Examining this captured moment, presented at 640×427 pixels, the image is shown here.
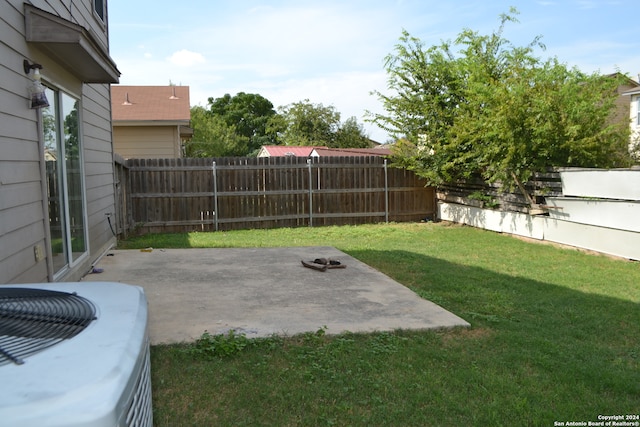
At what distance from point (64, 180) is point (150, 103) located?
11.9 meters

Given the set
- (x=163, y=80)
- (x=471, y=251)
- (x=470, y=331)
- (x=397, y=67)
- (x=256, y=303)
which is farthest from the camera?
(x=163, y=80)

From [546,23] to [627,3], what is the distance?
1.47m

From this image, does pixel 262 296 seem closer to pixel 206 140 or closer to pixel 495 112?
pixel 495 112

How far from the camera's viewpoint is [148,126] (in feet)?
51.1

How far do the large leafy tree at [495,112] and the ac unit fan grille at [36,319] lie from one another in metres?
8.36

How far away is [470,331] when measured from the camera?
4.06 metres

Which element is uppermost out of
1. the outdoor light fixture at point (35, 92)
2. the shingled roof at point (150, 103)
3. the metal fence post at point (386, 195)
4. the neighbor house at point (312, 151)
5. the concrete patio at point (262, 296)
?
the shingled roof at point (150, 103)

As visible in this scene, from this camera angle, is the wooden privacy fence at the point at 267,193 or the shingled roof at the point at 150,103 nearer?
the wooden privacy fence at the point at 267,193

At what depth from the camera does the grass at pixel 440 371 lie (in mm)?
2695

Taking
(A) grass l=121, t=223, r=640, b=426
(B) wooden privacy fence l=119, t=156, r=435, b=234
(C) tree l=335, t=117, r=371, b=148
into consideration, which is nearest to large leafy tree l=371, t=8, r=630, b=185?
(B) wooden privacy fence l=119, t=156, r=435, b=234

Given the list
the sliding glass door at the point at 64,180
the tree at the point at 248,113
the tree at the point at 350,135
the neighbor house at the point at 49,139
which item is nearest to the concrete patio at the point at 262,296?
the sliding glass door at the point at 64,180

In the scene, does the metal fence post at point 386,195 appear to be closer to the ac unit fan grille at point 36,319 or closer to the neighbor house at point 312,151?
the ac unit fan grille at point 36,319

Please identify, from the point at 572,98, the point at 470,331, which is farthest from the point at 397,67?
the point at 470,331

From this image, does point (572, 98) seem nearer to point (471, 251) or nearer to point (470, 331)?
point (471, 251)
